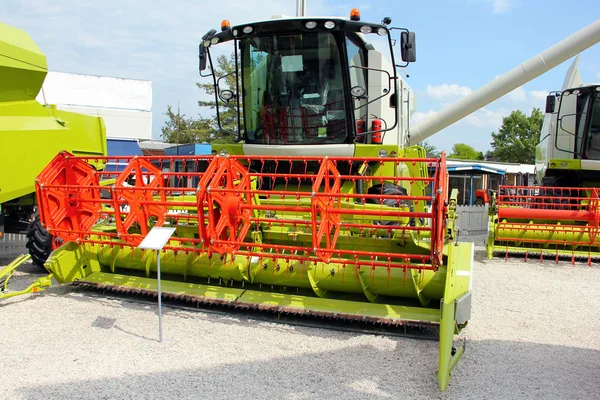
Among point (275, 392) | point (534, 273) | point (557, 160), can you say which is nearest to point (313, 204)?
point (275, 392)

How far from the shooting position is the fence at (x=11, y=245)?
761 cm

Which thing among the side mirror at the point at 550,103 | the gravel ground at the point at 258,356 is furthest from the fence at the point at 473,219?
the gravel ground at the point at 258,356

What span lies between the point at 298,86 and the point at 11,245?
5.48 metres

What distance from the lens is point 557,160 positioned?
1016 centimetres

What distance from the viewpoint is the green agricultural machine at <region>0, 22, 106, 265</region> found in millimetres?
5832

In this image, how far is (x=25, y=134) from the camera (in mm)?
5945

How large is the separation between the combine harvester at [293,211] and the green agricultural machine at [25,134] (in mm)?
1165

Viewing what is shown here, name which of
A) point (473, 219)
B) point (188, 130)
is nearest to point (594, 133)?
point (473, 219)

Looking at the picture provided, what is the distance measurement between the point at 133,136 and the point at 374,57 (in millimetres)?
20611

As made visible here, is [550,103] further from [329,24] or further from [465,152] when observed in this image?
[465,152]

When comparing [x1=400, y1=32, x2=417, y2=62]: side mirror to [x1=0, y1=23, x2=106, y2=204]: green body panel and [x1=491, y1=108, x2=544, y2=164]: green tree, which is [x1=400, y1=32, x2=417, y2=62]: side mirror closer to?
[x1=0, y1=23, x2=106, y2=204]: green body panel

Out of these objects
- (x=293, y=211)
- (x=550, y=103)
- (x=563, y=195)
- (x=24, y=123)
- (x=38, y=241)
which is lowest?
(x=38, y=241)

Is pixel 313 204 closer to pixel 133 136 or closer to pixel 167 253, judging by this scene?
pixel 167 253

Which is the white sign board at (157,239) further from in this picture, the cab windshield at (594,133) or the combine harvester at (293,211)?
the cab windshield at (594,133)
